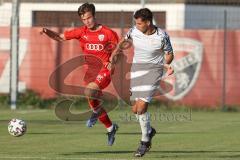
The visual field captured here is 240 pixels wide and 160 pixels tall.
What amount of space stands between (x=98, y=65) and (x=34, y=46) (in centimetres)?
1060

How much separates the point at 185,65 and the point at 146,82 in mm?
11852

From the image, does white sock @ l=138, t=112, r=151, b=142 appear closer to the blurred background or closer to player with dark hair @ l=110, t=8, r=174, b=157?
player with dark hair @ l=110, t=8, r=174, b=157

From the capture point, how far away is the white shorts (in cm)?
1318

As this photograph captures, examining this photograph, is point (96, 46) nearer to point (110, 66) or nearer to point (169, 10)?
point (110, 66)

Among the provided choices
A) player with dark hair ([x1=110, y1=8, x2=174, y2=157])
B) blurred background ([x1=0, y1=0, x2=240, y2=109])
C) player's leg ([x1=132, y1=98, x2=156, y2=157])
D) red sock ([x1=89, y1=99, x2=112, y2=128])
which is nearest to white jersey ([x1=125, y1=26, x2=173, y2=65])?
player with dark hair ([x1=110, y1=8, x2=174, y2=157])

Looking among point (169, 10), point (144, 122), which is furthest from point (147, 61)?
point (169, 10)

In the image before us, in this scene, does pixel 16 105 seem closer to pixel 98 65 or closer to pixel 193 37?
pixel 193 37

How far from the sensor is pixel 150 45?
1312 centimetres

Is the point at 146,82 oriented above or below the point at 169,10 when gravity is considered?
below

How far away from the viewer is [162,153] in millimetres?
13531

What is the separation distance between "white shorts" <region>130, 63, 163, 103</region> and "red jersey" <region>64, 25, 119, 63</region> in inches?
69.2

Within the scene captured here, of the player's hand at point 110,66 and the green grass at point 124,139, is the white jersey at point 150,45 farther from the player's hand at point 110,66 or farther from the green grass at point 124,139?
the green grass at point 124,139

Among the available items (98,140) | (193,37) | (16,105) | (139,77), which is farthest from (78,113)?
(139,77)

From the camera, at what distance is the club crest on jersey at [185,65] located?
81.9 ft
